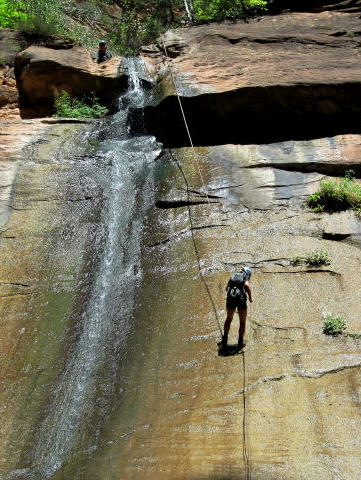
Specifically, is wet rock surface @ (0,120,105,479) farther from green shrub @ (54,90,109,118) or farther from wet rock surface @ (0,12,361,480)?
green shrub @ (54,90,109,118)

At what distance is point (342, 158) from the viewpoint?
37.2ft

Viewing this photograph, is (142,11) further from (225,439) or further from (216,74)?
(225,439)

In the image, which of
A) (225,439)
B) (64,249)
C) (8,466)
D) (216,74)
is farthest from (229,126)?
(8,466)

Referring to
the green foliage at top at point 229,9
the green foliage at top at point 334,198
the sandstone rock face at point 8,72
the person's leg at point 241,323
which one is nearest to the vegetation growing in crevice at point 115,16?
the green foliage at top at point 229,9

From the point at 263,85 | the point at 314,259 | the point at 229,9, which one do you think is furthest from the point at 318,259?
the point at 229,9

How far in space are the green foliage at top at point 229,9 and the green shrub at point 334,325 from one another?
12098 millimetres

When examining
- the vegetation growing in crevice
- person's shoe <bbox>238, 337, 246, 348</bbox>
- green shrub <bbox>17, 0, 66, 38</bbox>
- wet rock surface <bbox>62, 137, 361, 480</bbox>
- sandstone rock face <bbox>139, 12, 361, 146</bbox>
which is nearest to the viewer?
wet rock surface <bbox>62, 137, 361, 480</bbox>

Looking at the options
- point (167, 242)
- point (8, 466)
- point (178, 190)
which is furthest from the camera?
point (178, 190)

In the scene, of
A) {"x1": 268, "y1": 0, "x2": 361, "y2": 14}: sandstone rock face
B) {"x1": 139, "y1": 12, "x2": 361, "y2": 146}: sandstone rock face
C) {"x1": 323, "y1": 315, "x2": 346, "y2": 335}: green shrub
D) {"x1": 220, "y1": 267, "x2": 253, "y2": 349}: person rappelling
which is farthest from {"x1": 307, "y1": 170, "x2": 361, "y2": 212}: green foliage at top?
{"x1": 268, "y1": 0, "x2": 361, "y2": 14}: sandstone rock face

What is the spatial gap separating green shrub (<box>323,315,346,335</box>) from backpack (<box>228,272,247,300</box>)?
158 cm

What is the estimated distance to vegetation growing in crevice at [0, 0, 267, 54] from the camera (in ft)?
56.2

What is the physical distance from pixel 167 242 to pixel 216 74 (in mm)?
5671

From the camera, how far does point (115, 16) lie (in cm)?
2523

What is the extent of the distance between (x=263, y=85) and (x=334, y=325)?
23.5 ft
